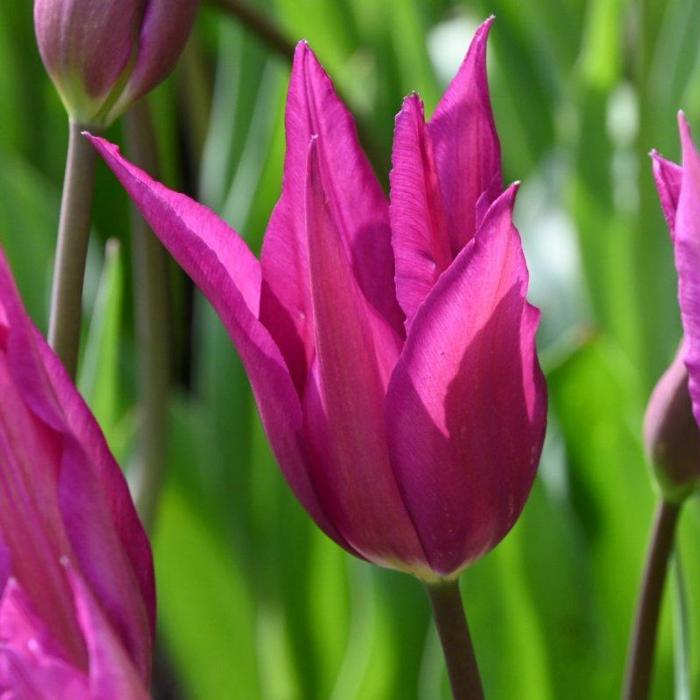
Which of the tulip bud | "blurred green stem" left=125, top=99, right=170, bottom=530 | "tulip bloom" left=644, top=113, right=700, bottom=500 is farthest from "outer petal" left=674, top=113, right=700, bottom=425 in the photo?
"blurred green stem" left=125, top=99, right=170, bottom=530

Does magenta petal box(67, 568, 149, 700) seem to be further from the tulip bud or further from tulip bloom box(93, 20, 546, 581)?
the tulip bud

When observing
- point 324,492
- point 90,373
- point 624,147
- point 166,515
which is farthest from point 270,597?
point 324,492

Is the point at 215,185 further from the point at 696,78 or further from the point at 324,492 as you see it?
the point at 324,492

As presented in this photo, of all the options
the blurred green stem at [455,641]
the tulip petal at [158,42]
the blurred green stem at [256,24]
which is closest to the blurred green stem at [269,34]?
the blurred green stem at [256,24]

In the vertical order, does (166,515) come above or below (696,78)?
below

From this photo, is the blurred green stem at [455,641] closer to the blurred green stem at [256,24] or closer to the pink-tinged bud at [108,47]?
the pink-tinged bud at [108,47]

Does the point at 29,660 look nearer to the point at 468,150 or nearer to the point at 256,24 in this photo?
the point at 468,150
